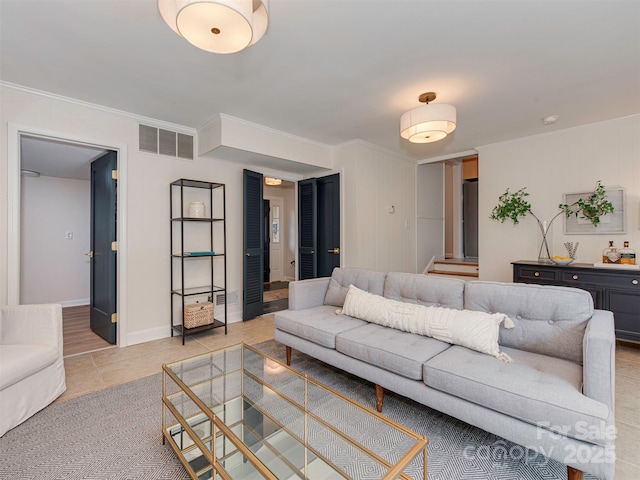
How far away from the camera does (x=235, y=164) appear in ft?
13.8

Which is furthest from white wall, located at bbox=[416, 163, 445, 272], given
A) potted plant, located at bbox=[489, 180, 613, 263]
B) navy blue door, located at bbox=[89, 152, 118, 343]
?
navy blue door, located at bbox=[89, 152, 118, 343]

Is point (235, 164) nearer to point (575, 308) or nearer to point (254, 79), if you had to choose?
point (254, 79)

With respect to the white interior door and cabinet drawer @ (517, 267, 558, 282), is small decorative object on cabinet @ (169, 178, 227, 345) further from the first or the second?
cabinet drawer @ (517, 267, 558, 282)

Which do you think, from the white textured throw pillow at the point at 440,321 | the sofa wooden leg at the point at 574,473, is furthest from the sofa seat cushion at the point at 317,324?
the sofa wooden leg at the point at 574,473

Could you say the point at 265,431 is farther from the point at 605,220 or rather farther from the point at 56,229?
the point at 56,229

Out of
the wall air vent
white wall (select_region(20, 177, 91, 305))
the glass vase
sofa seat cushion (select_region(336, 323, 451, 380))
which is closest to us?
sofa seat cushion (select_region(336, 323, 451, 380))

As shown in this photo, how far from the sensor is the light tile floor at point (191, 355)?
1.71 metres

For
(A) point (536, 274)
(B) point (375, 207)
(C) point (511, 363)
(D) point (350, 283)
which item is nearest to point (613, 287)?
(A) point (536, 274)

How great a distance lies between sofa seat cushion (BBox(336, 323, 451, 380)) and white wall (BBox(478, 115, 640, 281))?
2.94 meters

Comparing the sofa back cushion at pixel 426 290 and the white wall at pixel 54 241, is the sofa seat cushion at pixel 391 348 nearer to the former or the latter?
the sofa back cushion at pixel 426 290

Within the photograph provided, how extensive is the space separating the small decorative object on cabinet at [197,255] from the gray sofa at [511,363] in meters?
1.28

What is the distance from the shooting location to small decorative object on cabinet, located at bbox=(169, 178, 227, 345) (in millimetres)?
3530

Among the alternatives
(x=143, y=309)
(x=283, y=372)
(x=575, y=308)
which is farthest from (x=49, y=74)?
(x=575, y=308)

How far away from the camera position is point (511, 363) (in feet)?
5.68
